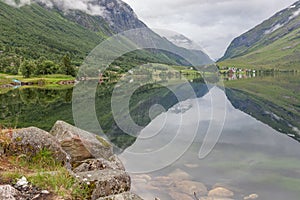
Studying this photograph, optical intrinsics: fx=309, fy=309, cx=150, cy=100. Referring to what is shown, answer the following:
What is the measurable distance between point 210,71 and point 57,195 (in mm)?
8688

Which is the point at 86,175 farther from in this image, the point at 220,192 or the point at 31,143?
the point at 220,192

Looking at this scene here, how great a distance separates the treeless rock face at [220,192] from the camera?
1444cm

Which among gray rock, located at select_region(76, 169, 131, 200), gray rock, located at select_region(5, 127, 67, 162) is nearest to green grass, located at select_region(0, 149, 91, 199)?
gray rock, located at select_region(76, 169, 131, 200)

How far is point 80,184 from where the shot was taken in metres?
7.36

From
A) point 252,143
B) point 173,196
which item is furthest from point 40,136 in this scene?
point 252,143

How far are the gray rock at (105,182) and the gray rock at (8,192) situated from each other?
1743 millimetres

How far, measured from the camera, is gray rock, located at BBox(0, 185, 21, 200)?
582 cm

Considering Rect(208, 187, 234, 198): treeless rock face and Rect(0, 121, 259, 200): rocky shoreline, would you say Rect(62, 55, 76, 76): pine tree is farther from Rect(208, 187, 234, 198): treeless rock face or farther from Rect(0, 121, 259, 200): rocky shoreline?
Rect(208, 187, 234, 198): treeless rock face

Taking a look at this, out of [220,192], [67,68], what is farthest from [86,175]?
[67,68]

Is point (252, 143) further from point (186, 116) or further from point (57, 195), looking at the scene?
point (57, 195)

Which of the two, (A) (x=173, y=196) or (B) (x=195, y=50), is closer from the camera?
(B) (x=195, y=50)

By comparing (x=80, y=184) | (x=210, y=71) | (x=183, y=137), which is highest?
(x=210, y=71)

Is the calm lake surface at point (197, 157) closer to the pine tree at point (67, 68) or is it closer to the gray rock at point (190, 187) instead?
the gray rock at point (190, 187)

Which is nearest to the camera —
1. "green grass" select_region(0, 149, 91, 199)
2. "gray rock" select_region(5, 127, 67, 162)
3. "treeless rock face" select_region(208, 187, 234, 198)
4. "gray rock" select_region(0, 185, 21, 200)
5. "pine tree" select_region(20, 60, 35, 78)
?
"gray rock" select_region(0, 185, 21, 200)
